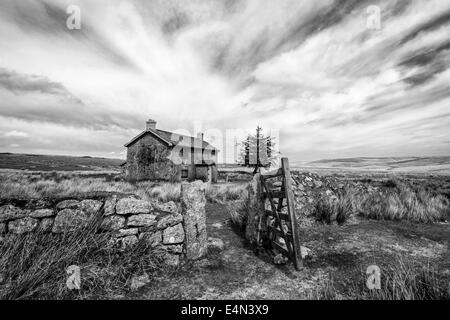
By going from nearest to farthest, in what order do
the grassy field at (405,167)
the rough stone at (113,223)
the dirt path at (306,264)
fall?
1. the dirt path at (306,264)
2. the rough stone at (113,223)
3. the grassy field at (405,167)

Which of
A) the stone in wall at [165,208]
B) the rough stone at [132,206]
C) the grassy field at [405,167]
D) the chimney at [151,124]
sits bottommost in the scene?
the grassy field at [405,167]

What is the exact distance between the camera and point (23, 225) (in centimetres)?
341

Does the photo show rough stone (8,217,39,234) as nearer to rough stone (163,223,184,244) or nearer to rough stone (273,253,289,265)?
rough stone (163,223,184,244)

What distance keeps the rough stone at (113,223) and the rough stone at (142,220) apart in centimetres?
13

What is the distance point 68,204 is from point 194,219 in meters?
2.24

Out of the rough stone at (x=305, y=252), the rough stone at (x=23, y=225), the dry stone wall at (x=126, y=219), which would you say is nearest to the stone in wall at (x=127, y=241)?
the dry stone wall at (x=126, y=219)

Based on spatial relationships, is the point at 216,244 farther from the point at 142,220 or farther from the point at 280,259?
the point at 142,220

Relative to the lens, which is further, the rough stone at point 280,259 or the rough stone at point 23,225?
the rough stone at point 280,259

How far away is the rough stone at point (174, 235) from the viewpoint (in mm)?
3791

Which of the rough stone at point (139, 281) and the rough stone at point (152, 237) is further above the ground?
the rough stone at point (152, 237)

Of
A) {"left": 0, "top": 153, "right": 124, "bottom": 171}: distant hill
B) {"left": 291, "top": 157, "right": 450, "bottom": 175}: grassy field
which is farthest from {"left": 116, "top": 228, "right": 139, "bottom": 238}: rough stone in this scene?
{"left": 0, "top": 153, "right": 124, "bottom": 171}: distant hill

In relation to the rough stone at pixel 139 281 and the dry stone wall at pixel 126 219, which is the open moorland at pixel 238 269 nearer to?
the rough stone at pixel 139 281

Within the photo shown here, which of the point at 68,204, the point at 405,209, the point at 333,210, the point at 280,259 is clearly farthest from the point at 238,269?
the point at 405,209
